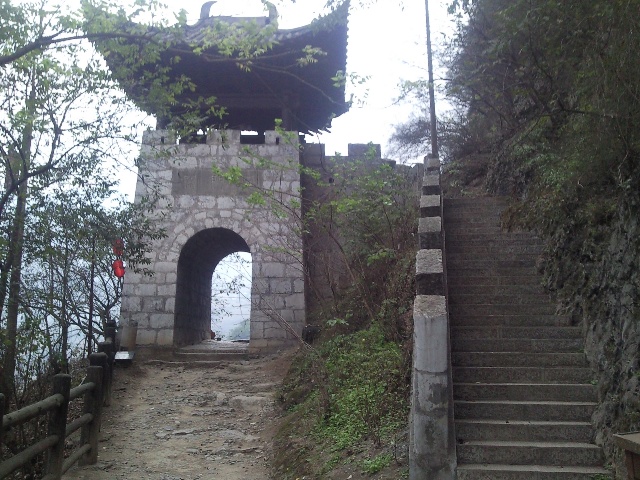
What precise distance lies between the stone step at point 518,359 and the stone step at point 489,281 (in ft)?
4.26

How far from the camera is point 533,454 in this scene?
14.1ft

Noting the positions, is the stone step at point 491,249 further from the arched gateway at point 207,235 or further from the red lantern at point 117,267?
the red lantern at point 117,267

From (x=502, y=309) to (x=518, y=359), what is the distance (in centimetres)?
93

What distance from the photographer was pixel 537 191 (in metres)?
8.05

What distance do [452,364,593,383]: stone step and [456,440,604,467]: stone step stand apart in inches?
34.1

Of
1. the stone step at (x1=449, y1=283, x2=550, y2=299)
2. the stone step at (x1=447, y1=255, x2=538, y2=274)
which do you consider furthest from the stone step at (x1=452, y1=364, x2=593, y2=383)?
the stone step at (x1=447, y1=255, x2=538, y2=274)

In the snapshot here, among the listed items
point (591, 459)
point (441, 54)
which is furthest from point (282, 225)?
point (591, 459)

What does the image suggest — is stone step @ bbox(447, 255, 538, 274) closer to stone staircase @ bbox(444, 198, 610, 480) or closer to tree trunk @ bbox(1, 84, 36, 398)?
stone staircase @ bbox(444, 198, 610, 480)

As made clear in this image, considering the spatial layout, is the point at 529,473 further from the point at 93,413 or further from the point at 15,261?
the point at 15,261

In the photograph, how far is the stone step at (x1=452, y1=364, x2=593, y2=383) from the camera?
513 cm

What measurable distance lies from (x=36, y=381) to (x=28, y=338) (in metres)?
1.17

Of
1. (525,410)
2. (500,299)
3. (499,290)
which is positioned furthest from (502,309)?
(525,410)

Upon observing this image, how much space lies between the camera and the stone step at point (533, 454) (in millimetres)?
4281

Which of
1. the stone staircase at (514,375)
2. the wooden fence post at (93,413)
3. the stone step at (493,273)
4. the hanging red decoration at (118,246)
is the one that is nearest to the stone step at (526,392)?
the stone staircase at (514,375)
